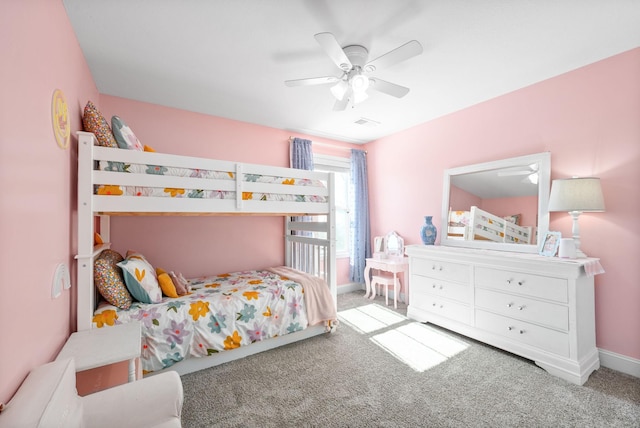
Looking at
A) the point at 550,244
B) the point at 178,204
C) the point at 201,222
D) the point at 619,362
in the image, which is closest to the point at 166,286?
the point at 178,204

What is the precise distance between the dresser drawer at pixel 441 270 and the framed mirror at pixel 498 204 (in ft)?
1.38

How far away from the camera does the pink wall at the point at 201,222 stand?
2916 millimetres

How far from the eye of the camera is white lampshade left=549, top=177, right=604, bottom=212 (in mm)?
2078

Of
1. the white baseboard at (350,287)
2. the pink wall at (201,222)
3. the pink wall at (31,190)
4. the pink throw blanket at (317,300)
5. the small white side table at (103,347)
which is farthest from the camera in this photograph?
the white baseboard at (350,287)

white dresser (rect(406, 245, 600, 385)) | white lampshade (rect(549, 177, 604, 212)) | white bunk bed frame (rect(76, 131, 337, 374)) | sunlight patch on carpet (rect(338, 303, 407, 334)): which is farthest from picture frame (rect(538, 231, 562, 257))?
white bunk bed frame (rect(76, 131, 337, 374))

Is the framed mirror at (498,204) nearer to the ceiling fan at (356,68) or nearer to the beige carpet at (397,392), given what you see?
the beige carpet at (397,392)

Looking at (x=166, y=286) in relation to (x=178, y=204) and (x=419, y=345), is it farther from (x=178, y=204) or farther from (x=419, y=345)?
(x=419, y=345)

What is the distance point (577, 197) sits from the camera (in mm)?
2123

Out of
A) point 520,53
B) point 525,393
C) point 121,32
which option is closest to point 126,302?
point 121,32

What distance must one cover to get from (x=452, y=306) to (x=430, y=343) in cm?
46

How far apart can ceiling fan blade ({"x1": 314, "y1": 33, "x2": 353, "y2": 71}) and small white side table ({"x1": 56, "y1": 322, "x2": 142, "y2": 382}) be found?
202 cm

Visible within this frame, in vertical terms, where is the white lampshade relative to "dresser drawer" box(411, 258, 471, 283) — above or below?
above

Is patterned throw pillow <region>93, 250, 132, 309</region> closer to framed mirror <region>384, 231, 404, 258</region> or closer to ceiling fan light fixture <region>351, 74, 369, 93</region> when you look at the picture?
ceiling fan light fixture <region>351, 74, 369, 93</region>

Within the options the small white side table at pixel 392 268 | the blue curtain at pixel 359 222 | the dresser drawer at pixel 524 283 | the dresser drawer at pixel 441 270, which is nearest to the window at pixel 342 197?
the blue curtain at pixel 359 222
